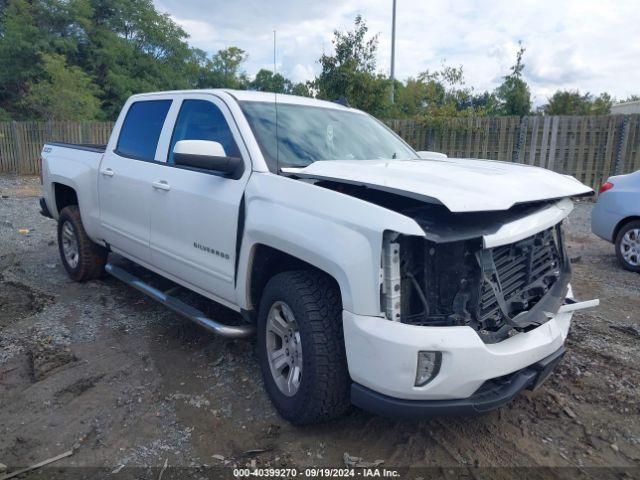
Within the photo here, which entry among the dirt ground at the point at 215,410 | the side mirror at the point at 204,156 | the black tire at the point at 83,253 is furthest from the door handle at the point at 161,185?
the black tire at the point at 83,253

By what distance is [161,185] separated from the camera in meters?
4.07

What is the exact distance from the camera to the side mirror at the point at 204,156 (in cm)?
326

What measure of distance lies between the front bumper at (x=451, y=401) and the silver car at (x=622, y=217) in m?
4.79

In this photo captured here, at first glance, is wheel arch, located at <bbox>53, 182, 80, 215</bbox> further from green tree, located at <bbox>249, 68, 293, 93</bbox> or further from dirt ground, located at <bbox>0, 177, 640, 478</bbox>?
green tree, located at <bbox>249, 68, 293, 93</bbox>

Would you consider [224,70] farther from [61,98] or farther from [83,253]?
[83,253]

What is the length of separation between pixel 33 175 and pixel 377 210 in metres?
18.9

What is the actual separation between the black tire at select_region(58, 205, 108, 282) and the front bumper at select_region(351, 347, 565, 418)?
406 cm

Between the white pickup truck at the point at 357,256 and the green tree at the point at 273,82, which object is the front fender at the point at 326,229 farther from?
the green tree at the point at 273,82

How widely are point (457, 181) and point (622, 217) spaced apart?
506 centimetres

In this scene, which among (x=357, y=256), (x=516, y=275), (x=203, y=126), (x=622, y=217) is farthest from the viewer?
(x=622, y=217)

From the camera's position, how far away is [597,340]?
4246mm

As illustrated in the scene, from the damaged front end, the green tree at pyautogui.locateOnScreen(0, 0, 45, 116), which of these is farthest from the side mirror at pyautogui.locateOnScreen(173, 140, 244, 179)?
the green tree at pyautogui.locateOnScreen(0, 0, 45, 116)

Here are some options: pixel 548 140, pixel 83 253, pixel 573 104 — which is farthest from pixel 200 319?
pixel 573 104

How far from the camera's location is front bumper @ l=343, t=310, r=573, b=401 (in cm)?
240
